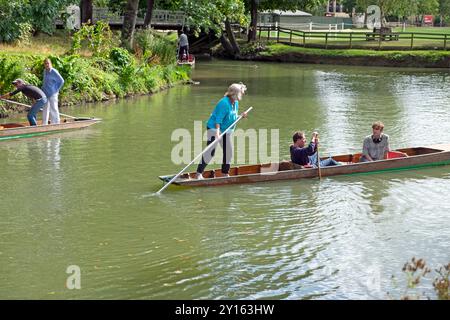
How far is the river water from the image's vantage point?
9.69m

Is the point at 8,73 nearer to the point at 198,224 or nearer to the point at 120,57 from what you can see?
the point at 120,57

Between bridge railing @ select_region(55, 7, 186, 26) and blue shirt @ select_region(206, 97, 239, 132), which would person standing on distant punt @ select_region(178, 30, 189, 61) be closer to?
bridge railing @ select_region(55, 7, 186, 26)

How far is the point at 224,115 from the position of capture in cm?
1384

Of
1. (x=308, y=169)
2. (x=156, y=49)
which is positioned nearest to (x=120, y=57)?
(x=156, y=49)

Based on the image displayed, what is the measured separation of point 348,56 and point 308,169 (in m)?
35.5

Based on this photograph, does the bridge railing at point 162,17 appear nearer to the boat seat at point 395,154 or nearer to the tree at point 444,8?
the boat seat at point 395,154

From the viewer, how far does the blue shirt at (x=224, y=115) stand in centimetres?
1383

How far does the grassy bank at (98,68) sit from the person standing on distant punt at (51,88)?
3.36 metres

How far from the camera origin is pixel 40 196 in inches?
547

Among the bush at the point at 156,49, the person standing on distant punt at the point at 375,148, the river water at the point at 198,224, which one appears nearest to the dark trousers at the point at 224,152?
the river water at the point at 198,224

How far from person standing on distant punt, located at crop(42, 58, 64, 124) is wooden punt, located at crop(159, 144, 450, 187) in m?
6.64

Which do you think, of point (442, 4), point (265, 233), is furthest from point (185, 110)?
point (442, 4)

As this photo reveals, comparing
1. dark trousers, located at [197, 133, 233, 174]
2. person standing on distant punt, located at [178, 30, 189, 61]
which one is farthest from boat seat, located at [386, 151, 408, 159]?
person standing on distant punt, located at [178, 30, 189, 61]

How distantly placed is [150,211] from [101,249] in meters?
2.14
